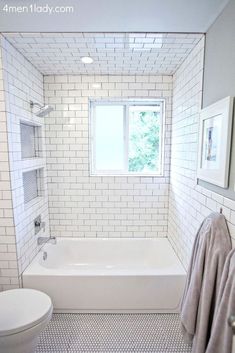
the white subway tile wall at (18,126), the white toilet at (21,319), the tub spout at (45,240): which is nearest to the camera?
the white toilet at (21,319)

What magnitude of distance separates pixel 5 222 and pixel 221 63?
2.03 meters

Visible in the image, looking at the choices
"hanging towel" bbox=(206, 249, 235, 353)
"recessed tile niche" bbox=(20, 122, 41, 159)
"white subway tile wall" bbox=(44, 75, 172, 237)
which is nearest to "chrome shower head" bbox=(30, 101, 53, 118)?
"recessed tile niche" bbox=(20, 122, 41, 159)

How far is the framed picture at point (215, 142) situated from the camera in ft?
4.03

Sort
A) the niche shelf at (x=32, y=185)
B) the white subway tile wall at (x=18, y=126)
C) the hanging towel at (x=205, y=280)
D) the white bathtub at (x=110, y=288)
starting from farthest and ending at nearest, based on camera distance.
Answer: the niche shelf at (x=32, y=185), the white bathtub at (x=110, y=288), the white subway tile wall at (x=18, y=126), the hanging towel at (x=205, y=280)

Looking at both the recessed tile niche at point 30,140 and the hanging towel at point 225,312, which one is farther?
the recessed tile niche at point 30,140

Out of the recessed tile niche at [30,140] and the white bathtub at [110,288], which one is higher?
the recessed tile niche at [30,140]

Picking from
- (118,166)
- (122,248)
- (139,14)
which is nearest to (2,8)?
(139,14)

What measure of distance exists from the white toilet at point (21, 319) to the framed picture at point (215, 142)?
1.49 meters

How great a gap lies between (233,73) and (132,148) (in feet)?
5.18

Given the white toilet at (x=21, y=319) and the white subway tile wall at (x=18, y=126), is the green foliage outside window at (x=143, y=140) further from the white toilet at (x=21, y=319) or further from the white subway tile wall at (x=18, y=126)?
the white toilet at (x=21, y=319)

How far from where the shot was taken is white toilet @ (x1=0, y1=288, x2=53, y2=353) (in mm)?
1338

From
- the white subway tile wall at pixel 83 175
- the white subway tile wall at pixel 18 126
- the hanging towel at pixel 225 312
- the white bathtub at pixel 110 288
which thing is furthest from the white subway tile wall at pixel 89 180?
the hanging towel at pixel 225 312

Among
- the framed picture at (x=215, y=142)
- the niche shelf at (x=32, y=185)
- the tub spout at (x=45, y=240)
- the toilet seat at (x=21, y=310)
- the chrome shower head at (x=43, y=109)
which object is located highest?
the chrome shower head at (x=43, y=109)

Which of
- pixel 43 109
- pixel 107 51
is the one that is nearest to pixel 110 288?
pixel 43 109
